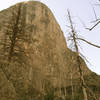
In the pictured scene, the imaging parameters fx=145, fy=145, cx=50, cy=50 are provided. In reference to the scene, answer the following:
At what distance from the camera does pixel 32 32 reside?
2636 cm

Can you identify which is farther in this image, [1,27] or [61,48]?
[61,48]

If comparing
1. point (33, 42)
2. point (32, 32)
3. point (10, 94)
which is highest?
point (32, 32)

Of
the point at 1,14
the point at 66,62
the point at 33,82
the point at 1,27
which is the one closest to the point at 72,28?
the point at 33,82

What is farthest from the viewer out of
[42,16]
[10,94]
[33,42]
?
[42,16]

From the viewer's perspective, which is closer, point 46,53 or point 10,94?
point 10,94

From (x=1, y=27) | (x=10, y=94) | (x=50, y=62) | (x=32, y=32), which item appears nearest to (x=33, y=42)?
(x=32, y=32)

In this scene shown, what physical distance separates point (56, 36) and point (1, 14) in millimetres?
12136

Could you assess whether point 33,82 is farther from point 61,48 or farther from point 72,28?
point 61,48

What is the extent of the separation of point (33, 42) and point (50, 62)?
456cm

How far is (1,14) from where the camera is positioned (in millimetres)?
28656

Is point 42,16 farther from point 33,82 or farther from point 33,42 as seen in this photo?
point 33,82

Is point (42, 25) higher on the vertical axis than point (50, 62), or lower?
higher

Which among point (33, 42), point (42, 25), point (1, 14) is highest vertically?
point (1, 14)

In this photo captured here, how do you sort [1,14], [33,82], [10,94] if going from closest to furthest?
[10,94]
[33,82]
[1,14]
